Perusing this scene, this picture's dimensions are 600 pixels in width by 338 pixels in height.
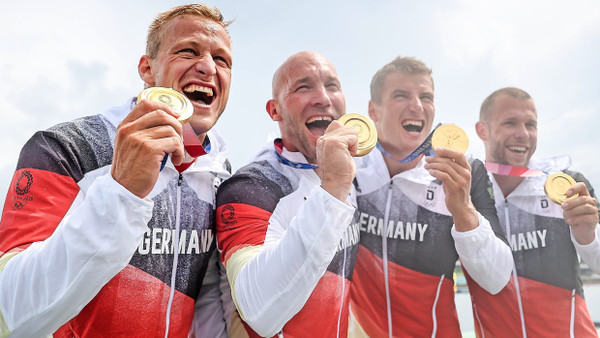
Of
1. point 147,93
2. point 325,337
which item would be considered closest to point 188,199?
point 147,93

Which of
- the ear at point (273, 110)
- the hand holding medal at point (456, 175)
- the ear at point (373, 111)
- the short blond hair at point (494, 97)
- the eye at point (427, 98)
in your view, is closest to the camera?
the hand holding medal at point (456, 175)

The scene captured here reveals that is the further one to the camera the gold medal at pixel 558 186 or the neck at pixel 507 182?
the neck at pixel 507 182

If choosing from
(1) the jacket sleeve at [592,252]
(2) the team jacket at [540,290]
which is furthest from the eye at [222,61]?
(1) the jacket sleeve at [592,252]

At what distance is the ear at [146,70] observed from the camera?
138 inches

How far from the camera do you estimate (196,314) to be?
358 cm

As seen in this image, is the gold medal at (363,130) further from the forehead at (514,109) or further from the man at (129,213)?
the forehead at (514,109)

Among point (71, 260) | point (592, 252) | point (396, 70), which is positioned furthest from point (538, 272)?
point (71, 260)

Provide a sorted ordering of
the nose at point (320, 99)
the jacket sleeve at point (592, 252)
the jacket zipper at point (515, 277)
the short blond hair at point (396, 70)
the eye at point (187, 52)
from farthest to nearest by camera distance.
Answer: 1. the short blond hair at point (396, 70)
2. the jacket zipper at point (515, 277)
3. the jacket sleeve at point (592, 252)
4. the nose at point (320, 99)
5. the eye at point (187, 52)

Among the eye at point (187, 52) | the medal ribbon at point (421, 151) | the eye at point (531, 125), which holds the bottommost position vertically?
the medal ribbon at point (421, 151)

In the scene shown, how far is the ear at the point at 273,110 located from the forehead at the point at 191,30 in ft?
3.33

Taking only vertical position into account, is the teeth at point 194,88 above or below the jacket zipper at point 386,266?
above

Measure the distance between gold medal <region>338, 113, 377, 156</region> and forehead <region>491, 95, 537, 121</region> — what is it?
11.6ft

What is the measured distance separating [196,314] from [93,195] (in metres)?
1.86

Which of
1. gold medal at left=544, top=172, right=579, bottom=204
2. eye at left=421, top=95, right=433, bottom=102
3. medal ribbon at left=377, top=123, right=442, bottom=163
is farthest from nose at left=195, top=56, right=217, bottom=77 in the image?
gold medal at left=544, top=172, right=579, bottom=204
